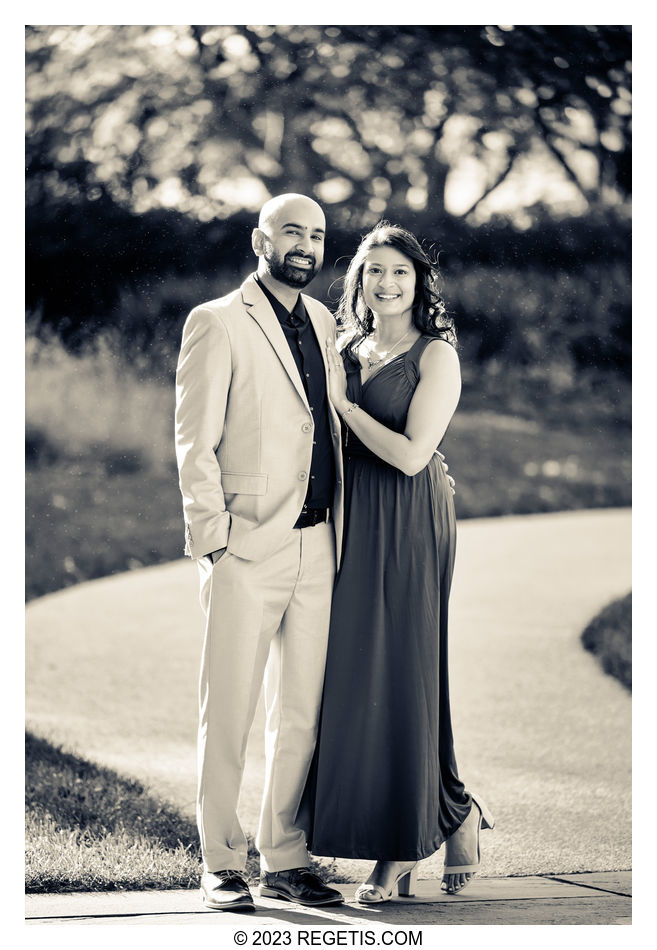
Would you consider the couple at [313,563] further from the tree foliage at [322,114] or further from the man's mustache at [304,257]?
the tree foliage at [322,114]

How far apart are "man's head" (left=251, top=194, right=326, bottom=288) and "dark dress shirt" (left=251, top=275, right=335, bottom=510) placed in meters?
0.10

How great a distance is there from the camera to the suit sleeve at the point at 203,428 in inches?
125

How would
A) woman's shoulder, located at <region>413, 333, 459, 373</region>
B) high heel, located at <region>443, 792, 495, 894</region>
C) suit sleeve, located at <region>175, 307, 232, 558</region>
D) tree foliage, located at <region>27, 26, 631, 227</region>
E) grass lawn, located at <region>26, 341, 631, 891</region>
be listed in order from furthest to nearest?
grass lawn, located at <region>26, 341, 631, 891</region> → tree foliage, located at <region>27, 26, 631, 227</region> → high heel, located at <region>443, 792, 495, 894</region> → woman's shoulder, located at <region>413, 333, 459, 373</region> → suit sleeve, located at <region>175, 307, 232, 558</region>

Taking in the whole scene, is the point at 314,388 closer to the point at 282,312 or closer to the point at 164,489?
the point at 282,312

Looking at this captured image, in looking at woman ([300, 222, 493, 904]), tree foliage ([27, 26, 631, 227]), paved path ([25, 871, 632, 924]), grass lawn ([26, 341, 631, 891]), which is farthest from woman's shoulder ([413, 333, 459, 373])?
grass lawn ([26, 341, 631, 891])

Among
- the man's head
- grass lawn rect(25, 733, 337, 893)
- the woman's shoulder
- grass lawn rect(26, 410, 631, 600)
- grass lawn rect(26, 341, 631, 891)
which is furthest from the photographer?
grass lawn rect(26, 410, 631, 600)

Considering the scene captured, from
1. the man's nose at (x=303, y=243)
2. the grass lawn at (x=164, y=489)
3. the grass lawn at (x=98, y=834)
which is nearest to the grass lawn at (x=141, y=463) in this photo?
the grass lawn at (x=164, y=489)

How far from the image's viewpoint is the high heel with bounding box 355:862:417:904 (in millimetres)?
3338

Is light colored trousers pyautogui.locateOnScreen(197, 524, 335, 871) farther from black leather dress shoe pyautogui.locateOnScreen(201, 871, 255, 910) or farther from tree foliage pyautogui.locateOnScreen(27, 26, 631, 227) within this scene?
tree foliage pyautogui.locateOnScreen(27, 26, 631, 227)

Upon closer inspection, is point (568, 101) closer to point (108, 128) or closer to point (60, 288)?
point (108, 128)

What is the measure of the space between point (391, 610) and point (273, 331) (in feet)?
2.90

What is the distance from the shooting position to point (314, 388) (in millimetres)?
3373

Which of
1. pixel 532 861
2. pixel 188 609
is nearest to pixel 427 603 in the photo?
pixel 532 861

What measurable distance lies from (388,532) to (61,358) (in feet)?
19.8
